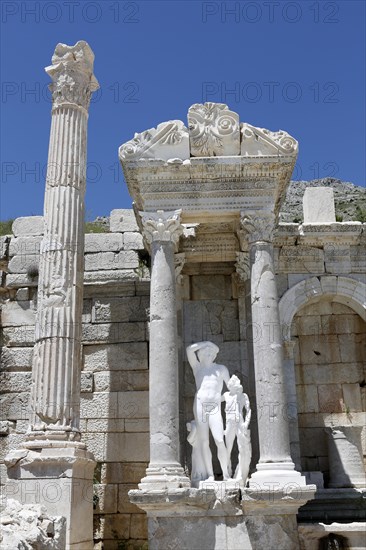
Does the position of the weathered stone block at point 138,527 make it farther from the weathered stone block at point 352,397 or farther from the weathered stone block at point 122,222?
the weathered stone block at point 122,222

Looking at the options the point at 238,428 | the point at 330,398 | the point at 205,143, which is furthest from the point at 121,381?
the point at 205,143

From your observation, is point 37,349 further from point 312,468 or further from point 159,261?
point 312,468

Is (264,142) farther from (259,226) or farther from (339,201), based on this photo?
(339,201)

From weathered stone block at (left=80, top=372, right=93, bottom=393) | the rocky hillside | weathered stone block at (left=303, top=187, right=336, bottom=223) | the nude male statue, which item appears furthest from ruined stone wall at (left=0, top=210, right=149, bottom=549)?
the rocky hillside

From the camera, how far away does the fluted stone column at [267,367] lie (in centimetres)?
888

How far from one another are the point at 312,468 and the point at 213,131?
630 centimetres

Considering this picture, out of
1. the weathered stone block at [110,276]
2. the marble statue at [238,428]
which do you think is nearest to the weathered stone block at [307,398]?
the marble statue at [238,428]

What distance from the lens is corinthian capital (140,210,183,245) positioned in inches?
393

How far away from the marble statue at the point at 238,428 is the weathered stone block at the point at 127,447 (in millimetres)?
2764

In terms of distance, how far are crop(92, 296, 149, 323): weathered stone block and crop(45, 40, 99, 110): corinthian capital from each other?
385 cm

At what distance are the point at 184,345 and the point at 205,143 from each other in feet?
12.4

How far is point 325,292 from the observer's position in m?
12.0

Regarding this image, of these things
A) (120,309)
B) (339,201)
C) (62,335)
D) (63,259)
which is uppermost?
(339,201)

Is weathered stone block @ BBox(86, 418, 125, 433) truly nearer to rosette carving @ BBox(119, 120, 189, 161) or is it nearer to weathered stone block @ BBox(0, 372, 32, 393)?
weathered stone block @ BBox(0, 372, 32, 393)
